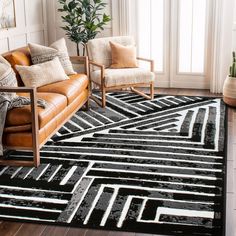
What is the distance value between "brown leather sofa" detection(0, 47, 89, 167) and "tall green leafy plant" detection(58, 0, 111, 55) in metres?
1.52

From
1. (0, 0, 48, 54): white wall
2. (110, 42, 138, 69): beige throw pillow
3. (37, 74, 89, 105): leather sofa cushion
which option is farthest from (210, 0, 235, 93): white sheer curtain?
(0, 0, 48, 54): white wall

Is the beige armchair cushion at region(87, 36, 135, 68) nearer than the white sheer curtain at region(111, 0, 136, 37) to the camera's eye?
Yes

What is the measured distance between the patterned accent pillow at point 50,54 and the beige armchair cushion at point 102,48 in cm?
57

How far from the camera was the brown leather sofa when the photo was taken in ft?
11.8

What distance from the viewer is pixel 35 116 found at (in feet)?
11.6

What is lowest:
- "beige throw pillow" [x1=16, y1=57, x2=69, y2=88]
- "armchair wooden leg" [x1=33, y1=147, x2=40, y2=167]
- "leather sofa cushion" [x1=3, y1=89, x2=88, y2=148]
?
"armchair wooden leg" [x1=33, y1=147, x2=40, y2=167]

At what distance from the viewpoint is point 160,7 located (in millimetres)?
6129

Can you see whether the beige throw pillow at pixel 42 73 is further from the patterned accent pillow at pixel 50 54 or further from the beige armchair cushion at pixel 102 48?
the beige armchair cushion at pixel 102 48

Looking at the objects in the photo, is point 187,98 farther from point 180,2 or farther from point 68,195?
point 68,195

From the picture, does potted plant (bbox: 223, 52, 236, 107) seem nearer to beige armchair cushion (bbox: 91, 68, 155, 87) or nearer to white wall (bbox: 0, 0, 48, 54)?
beige armchair cushion (bbox: 91, 68, 155, 87)

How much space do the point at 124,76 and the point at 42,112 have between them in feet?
6.22

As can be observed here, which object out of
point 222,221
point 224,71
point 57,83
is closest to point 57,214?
point 222,221

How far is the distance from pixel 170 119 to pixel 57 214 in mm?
2328

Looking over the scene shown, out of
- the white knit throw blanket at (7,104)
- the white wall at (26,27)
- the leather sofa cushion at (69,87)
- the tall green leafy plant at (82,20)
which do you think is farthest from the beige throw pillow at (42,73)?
the tall green leafy plant at (82,20)
